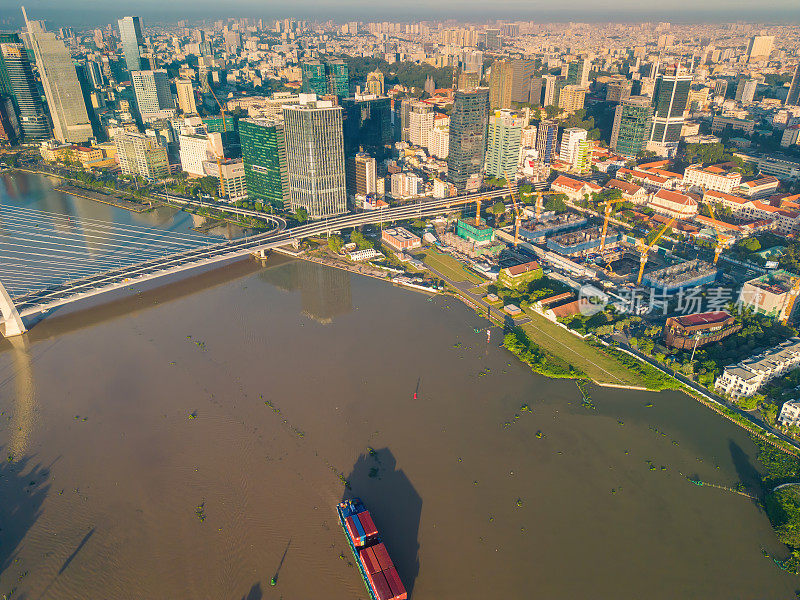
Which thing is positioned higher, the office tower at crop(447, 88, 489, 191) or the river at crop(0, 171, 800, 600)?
the office tower at crop(447, 88, 489, 191)

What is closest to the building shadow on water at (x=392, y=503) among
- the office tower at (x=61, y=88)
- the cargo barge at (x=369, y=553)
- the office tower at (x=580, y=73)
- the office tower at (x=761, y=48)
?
the cargo barge at (x=369, y=553)

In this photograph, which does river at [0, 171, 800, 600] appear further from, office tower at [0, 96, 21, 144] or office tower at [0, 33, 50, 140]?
office tower at [0, 96, 21, 144]

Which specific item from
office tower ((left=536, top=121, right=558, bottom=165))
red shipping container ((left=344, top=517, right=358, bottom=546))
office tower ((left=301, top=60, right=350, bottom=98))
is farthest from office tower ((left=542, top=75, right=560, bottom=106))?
red shipping container ((left=344, top=517, right=358, bottom=546))

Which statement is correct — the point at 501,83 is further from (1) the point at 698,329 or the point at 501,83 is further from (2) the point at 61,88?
(1) the point at 698,329

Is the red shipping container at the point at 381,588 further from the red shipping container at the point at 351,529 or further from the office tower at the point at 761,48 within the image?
the office tower at the point at 761,48

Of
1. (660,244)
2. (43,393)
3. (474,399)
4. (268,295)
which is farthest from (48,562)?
(660,244)
